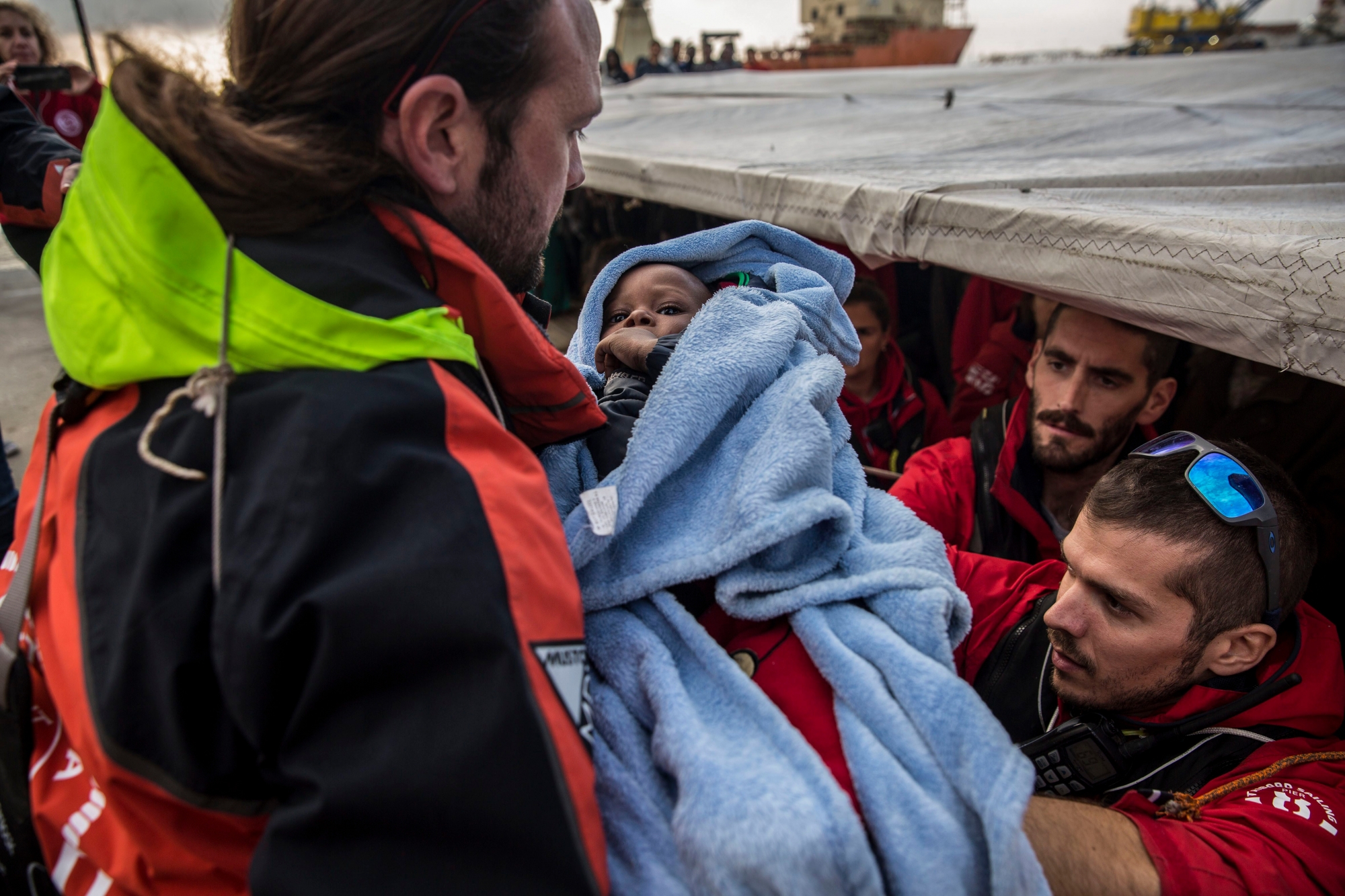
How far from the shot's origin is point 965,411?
126 inches

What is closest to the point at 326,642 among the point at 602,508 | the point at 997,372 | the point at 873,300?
the point at 602,508

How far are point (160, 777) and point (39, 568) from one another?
0.95 ft

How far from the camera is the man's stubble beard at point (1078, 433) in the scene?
206 cm

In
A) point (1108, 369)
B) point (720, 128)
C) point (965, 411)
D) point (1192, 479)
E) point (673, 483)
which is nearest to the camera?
point (673, 483)

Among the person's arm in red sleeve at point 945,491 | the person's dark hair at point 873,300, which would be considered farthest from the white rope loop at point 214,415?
the person's dark hair at point 873,300

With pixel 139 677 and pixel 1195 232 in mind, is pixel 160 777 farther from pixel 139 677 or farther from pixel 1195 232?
pixel 1195 232

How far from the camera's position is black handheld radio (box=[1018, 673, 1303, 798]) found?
128 centimetres

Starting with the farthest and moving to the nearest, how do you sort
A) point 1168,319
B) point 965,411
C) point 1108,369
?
point 965,411 → point 1108,369 → point 1168,319

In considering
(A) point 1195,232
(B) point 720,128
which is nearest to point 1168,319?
(A) point 1195,232

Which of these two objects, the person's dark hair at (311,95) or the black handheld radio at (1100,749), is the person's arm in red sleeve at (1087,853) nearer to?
the black handheld radio at (1100,749)

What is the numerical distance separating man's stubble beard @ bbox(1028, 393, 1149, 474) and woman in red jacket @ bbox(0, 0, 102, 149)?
4.08 meters

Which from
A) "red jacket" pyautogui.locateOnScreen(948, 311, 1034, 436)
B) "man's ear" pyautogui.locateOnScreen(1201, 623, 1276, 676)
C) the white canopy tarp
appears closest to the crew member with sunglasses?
"man's ear" pyautogui.locateOnScreen(1201, 623, 1276, 676)

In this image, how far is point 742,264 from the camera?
1.61 meters

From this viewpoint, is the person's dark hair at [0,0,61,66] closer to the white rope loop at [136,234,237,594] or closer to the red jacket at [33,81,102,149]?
the red jacket at [33,81,102,149]
